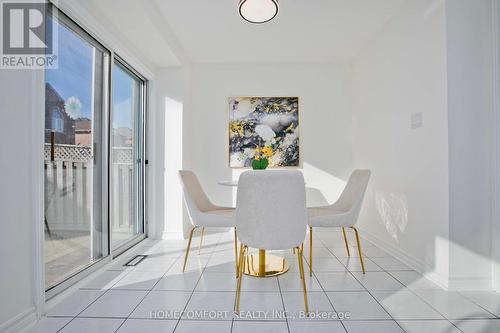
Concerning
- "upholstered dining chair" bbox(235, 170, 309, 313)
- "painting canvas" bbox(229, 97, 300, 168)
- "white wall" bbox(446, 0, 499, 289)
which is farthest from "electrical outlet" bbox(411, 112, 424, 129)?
"painting canvas" bbox(229, 97, 300, 168)

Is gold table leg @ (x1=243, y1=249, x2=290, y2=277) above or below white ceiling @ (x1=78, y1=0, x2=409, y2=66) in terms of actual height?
below

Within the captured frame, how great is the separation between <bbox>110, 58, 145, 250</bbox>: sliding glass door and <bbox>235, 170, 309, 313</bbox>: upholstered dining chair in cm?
157

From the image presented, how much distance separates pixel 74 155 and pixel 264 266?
178 centimetres

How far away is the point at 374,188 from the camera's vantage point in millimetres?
3195

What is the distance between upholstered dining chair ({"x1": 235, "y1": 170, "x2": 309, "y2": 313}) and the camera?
164cm

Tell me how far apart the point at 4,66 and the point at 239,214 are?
1.50 metres

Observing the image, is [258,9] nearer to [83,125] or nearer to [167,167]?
[83,125]

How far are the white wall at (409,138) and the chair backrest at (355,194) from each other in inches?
17.9

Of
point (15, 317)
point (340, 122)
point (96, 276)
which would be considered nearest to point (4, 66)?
point (15, 317)

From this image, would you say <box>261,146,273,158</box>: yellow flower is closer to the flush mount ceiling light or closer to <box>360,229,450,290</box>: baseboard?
<box>360,229,450,290</box>: baseboard

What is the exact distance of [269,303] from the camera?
1.80m

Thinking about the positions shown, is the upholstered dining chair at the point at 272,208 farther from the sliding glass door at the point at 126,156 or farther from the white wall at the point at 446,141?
the sliding glass door at the point at 126,156

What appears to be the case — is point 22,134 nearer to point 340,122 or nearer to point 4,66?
point 4,66

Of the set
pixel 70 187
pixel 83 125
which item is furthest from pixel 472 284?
pixel 83 125
